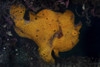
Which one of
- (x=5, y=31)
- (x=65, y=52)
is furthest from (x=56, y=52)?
(x=5, y=31)

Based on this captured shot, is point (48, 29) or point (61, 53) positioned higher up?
point (48, 29)

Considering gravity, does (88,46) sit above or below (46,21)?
below

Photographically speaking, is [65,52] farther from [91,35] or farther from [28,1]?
[28,1]
